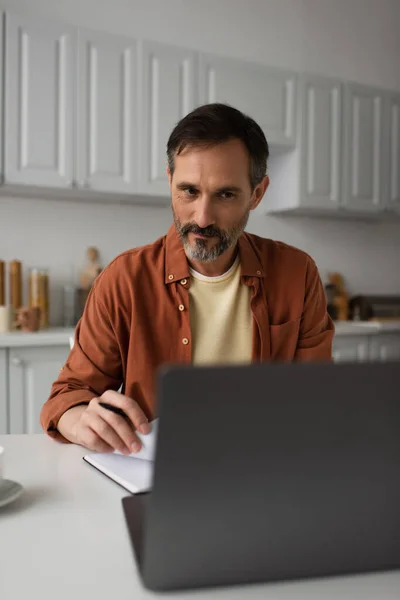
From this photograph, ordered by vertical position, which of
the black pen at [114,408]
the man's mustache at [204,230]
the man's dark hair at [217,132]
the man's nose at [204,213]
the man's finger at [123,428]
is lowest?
the man's finger at [123,428]

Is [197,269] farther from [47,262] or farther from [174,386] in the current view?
[47,262]

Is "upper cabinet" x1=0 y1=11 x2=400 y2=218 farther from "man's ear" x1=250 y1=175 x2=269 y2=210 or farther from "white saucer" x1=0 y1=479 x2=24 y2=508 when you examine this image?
"white saucer" x1=0 y1=479 x2=24 y2=508

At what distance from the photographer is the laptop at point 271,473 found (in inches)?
18.3

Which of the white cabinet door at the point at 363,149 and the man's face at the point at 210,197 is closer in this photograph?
the man's face at the point at 210,197

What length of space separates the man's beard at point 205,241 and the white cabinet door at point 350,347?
7.04 feet

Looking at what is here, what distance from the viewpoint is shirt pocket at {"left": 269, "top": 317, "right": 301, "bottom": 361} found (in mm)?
1512

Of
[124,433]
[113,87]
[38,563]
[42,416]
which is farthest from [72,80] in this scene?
[38,563]

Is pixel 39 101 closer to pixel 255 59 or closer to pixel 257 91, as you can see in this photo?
pixel 257 91

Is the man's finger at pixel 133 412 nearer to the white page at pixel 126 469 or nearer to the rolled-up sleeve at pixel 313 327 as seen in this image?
the white page at pixel 126 469

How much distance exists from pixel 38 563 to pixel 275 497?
0.92ft

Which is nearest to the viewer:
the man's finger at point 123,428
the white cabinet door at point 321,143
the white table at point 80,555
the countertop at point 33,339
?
the white table at point 80,555

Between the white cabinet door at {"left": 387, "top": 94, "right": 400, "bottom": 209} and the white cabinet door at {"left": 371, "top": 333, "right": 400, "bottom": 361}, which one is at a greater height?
the white cabinet door at {"left": 387, "top": 94, "right": 400, "bottom": 209}

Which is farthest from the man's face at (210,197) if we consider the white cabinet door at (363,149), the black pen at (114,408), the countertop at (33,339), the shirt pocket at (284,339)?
the white cabinet door at (363,149)

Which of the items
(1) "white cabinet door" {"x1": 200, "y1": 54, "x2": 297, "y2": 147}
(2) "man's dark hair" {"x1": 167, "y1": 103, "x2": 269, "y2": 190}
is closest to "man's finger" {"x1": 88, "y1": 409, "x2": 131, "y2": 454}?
(2) "man's dark hair" {"x1": 167, "y1": 103, "x2": 269, "y2": 190}
